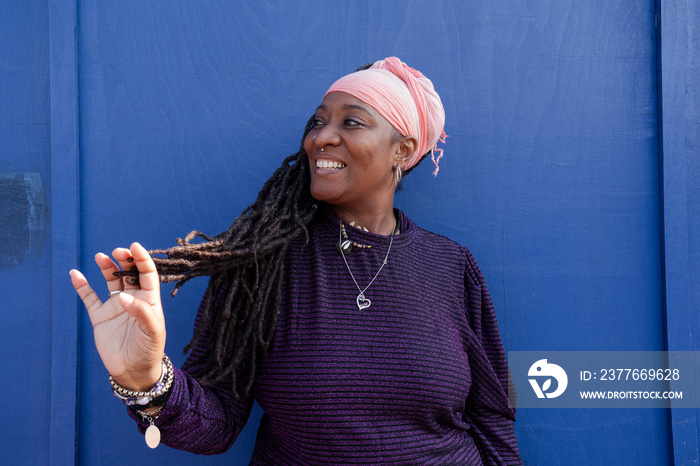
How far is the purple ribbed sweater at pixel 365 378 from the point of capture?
1671mm

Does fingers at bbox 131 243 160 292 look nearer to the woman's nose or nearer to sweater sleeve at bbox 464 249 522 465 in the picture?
the woman's nose

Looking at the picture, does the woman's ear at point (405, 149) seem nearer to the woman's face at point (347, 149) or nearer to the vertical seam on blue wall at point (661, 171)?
the woman's face at point (347, 149)

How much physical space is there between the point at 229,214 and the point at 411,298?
0.87m

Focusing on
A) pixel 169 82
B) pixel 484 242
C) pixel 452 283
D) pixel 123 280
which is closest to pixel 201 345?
pixel 123 280

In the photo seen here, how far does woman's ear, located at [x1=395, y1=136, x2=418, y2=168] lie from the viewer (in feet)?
6.50

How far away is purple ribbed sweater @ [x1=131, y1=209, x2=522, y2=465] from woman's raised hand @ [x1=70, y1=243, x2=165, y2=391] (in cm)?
16

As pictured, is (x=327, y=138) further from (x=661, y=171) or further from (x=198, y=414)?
(x=661, y=171)

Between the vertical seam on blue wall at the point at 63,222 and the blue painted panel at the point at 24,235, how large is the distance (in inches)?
2.1

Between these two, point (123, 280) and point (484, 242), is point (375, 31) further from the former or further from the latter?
point (123, 280)

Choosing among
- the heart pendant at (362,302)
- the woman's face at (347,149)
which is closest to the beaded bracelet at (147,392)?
the heart pendant at (362,302)

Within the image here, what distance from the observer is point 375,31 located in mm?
2389

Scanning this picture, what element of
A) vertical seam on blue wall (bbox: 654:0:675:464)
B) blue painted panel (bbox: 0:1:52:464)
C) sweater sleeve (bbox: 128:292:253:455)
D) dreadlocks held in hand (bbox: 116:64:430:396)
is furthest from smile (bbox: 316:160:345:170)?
vertical seam on blue wall (bbox: 654:0:675:464)

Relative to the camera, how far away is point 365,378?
1.70 m

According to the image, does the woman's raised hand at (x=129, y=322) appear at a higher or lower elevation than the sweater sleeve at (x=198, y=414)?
higher
